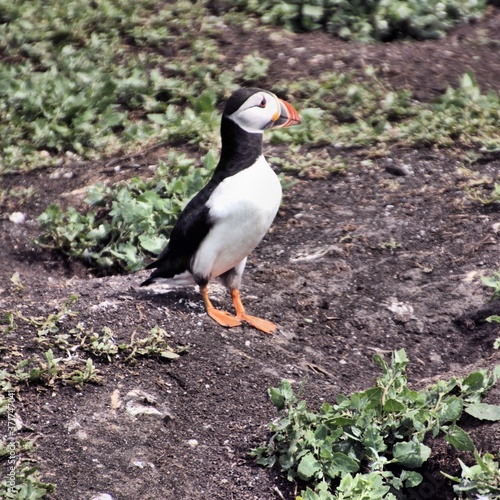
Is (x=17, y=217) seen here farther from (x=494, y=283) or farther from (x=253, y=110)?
(x=494, y=283)

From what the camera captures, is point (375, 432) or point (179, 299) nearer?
point (375, 432)

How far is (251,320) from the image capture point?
4512 millimetres

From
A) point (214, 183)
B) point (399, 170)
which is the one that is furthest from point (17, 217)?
point (399, 170)

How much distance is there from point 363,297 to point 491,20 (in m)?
4.33

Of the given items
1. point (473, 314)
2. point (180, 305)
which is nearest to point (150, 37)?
point (180, 305)

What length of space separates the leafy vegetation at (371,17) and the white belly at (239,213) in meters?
3.79

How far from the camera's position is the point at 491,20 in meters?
8.15

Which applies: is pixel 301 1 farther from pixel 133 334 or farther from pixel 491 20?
pixel 133 334

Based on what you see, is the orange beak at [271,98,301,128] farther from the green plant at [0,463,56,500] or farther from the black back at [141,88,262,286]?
the green plant at [0,463,56,500]

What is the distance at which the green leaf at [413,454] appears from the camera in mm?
3293

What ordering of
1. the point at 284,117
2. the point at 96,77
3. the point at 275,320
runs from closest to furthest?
the point at 284,117 → the point at 275,320 → the point at 96,77

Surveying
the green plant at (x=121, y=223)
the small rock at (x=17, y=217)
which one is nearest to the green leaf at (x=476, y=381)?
the green plant at (x=121, y=223)

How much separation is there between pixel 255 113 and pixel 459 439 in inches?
78.1

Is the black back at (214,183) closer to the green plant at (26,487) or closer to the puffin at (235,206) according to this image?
the puffin at (235,206)
